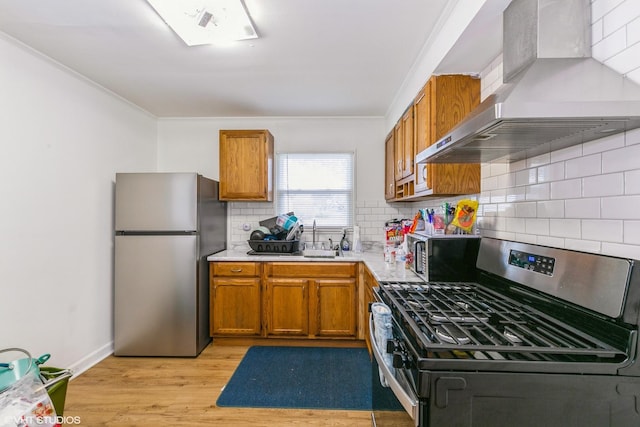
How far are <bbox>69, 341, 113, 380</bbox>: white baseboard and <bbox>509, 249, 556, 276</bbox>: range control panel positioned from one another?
318 centimetres

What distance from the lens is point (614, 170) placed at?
1.12 m

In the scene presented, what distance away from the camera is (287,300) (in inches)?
120

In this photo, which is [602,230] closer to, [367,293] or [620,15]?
[620,15]

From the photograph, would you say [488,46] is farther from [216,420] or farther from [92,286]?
[92,286]

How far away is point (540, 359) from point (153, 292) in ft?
9.71

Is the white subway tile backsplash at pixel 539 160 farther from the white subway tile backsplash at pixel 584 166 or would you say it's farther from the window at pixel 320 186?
the window at pixel 320 186

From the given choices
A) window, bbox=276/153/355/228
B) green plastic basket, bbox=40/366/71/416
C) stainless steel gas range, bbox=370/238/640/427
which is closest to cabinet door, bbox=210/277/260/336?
window, bbox=276/153/355/228

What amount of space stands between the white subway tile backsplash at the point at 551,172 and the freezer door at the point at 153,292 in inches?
104

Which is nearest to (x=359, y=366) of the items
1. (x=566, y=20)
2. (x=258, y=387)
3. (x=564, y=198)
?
(x=258, y=387)

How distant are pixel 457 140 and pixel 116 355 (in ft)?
10.9

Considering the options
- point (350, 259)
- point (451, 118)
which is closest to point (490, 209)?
point (451, 118)

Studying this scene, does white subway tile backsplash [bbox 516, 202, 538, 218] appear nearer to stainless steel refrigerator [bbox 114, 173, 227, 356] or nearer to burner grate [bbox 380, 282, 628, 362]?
burner grate [bbox 380, 282, 628, 362]

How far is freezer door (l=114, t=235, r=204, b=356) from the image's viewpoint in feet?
9.47

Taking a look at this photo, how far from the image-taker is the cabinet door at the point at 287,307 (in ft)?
9.94
